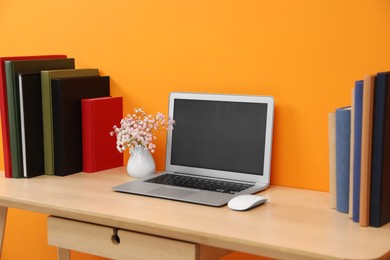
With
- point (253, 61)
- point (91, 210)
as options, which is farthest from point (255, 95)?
point (91, 210)

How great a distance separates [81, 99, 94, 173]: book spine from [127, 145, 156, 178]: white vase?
0.15m

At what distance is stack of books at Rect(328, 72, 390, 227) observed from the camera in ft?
4.88

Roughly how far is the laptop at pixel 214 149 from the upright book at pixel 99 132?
22 cm

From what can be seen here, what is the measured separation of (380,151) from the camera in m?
1.49

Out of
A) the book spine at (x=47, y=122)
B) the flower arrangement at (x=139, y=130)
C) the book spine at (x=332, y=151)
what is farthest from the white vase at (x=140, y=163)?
the book spine at (x=332, y=151)

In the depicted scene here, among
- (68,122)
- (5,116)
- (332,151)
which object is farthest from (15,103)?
(332,151)

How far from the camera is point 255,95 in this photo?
1.95m

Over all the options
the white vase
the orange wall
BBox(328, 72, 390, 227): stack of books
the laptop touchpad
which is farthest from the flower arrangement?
BBox(328, 72, 390, 227): stack of books

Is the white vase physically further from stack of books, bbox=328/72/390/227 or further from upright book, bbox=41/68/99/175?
stack of books, bbox=328/72/390/227

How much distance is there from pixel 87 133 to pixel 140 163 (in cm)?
22

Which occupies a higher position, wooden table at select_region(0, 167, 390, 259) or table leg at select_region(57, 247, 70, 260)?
wooden table at select_region(0, 167, 390, 259)

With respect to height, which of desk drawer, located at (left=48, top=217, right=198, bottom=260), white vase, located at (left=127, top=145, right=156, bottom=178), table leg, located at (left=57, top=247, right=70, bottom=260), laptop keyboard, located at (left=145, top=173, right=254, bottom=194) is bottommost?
table leg, located at (left=57, top=247, right=70, bottom=260)

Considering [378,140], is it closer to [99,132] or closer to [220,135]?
[220,135]

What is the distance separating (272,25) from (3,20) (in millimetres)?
1134
